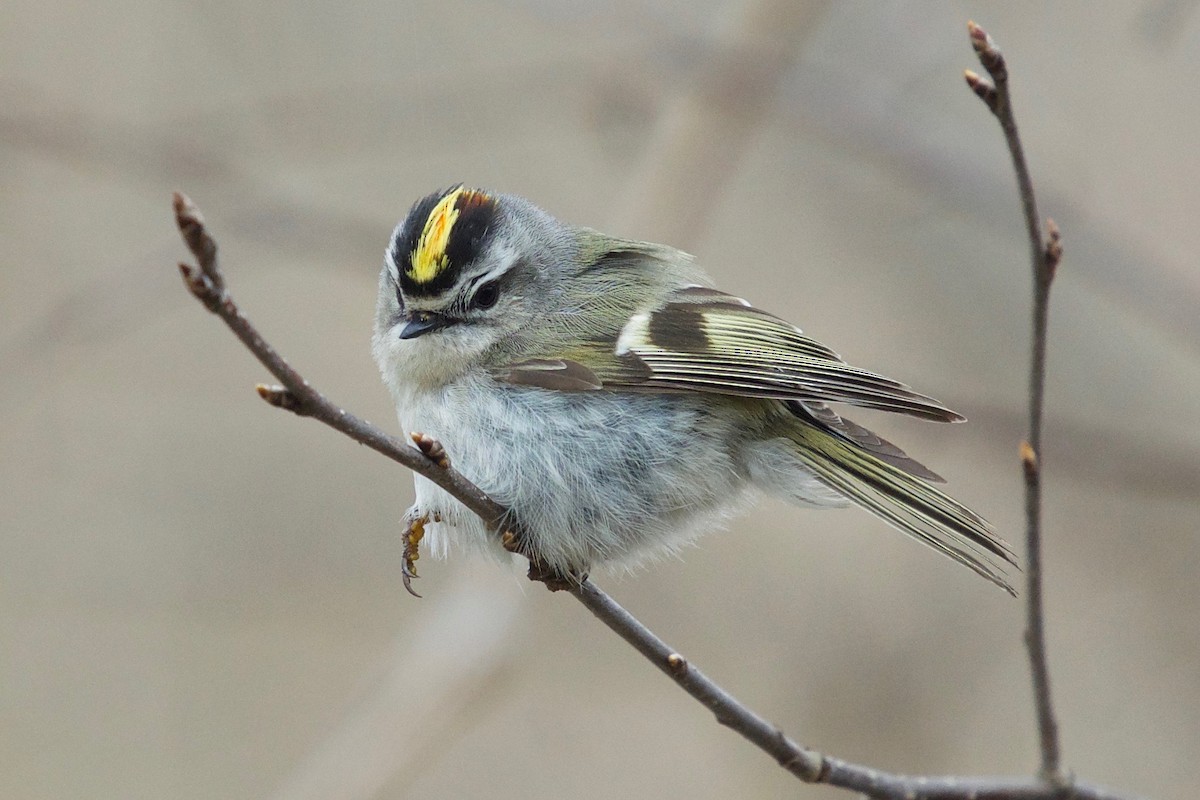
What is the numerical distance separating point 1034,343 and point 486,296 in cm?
146

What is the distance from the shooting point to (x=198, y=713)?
17.4ft

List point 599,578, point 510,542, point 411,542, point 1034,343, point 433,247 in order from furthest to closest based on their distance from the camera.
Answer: point 599,578, point 433,247, point 411,542, point 510,542, point 1034,343

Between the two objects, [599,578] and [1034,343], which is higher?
[1034,343]

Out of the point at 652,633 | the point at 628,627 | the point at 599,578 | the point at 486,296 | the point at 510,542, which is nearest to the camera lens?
the point at 628,627

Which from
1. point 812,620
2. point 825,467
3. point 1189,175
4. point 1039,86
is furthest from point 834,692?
point 1189,175

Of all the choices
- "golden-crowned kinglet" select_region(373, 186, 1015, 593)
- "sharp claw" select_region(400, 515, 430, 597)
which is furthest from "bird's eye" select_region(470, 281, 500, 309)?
"sharp claw" select_region(400, 515, 430, 597)

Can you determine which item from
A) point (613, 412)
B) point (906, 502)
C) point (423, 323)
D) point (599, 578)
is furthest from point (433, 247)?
point (599, 578)

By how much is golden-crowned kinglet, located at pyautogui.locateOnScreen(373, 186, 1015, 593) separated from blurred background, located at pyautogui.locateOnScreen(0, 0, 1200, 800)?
1161 mm

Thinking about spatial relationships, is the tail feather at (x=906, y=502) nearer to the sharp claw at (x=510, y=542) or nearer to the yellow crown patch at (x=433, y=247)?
the sharp claw at (x=510, y=542)

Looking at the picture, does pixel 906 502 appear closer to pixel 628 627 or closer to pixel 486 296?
pixel 628 627

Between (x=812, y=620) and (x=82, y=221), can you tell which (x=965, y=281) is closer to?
(x=812, y=620)

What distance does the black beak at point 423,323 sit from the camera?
111 inches

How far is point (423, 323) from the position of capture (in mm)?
2848

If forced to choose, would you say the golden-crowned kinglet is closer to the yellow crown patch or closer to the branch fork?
the yellow crown patch
